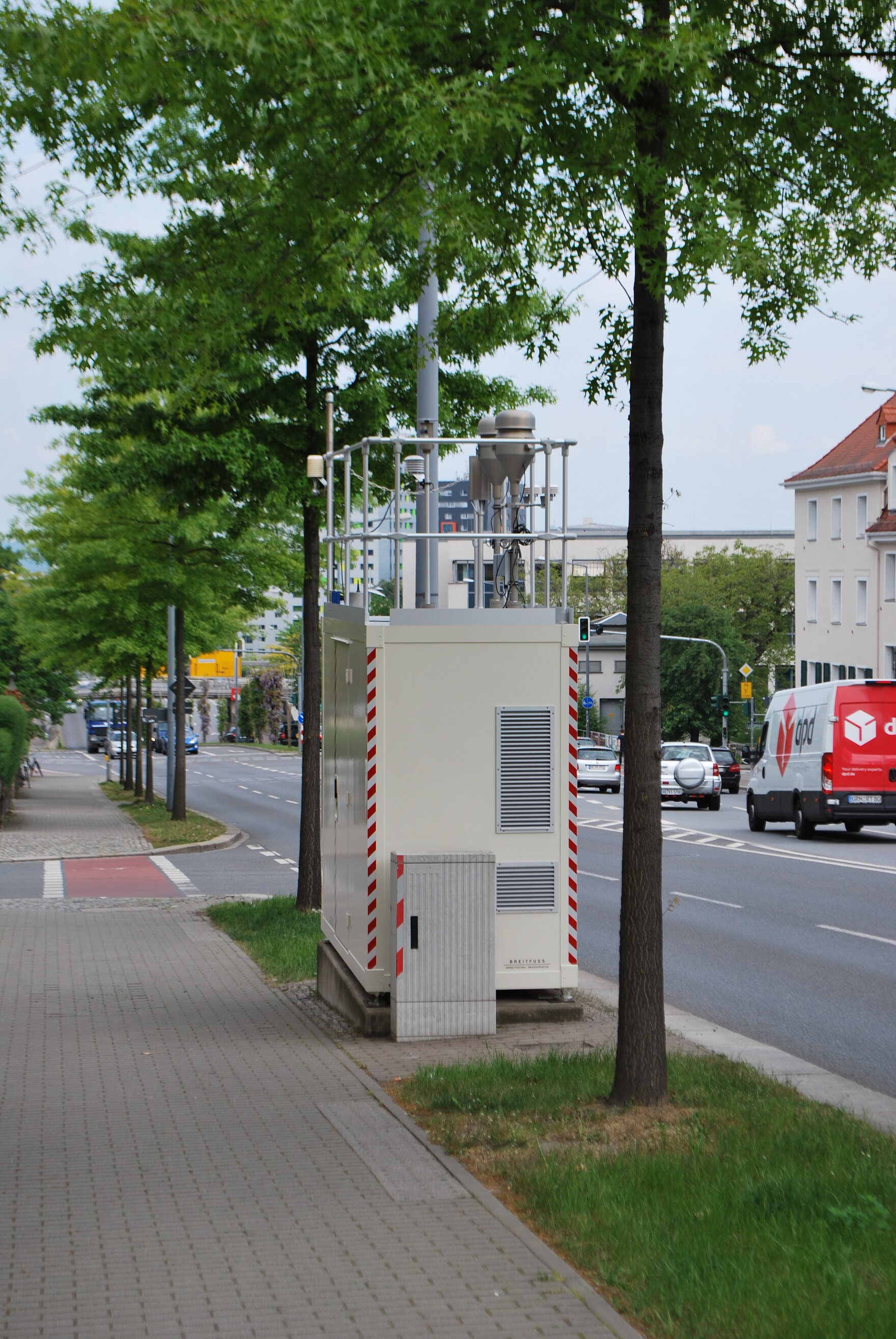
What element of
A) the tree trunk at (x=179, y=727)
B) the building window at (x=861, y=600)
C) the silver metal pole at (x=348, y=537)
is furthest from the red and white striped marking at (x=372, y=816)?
the building window at (x=861, y=600)

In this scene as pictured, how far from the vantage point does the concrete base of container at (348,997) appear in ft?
29.9

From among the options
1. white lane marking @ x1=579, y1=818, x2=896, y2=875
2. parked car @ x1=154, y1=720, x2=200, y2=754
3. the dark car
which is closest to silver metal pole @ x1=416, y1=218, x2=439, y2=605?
white lane marking @ x1=579, y1=818, x2=896, y2=875

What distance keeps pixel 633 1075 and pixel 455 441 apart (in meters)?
3.76

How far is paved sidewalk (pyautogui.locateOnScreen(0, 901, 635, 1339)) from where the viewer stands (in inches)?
183

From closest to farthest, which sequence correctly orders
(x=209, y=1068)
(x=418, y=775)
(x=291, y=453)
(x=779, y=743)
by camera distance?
(x=209, y=1068), (x=418, y=775), (x=291, y=453), (x=779, y=743)

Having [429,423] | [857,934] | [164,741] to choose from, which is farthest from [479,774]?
[164,741]

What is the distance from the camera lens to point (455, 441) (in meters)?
8.86

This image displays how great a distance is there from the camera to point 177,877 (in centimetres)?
2155

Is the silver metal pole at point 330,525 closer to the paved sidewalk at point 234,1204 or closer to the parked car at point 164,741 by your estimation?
the paved sidewalk at point 234,1204

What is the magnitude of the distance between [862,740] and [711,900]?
9.88 m

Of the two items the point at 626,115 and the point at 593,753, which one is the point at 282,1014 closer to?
the point at 626,115

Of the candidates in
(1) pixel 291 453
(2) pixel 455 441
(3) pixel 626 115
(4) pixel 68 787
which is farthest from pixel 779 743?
(4) pixel 68 787

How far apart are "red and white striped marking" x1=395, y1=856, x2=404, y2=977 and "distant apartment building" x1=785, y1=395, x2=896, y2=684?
53.2 m

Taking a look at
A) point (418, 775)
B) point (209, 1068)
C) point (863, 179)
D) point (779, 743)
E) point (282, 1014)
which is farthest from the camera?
point (779, 743)
